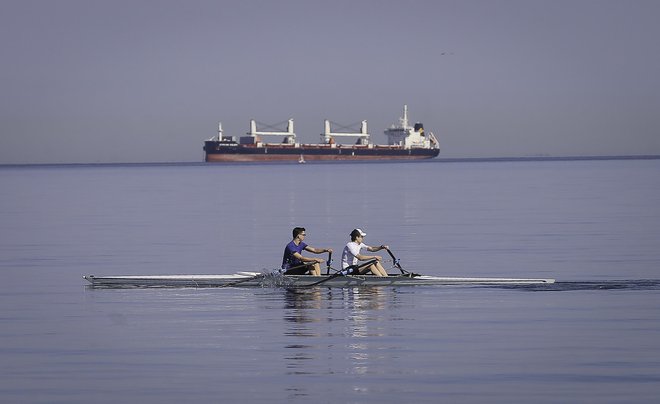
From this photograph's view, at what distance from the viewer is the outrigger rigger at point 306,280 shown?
26.5 metres

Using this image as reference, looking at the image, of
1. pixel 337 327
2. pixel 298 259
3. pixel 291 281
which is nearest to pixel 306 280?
pixel 291 281

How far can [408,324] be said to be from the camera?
21.5 m

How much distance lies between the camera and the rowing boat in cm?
2656

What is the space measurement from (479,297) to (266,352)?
796cm

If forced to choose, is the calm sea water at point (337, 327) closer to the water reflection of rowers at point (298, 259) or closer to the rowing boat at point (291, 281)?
the rowing boat at point (291, 281)

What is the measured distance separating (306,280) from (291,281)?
34 cm

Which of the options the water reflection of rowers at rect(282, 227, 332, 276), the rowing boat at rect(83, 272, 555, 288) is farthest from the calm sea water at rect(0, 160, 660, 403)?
the water reflection of rowers at rect(282, 227, 332, 276)

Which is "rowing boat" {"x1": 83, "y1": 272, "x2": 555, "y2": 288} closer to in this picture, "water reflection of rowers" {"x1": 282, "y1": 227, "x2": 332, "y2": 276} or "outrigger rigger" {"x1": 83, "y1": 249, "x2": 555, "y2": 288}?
"outrigger rigger" {"x1": 83, "y1": 249, "x2": 555, "y2": 288}

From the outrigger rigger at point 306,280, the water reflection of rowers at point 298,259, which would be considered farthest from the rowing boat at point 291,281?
the water reflection of rowers at point 298,259

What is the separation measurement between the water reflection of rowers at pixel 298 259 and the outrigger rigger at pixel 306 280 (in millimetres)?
223

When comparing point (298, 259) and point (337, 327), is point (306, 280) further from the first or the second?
point (337, 327)

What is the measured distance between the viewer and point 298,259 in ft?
87.2

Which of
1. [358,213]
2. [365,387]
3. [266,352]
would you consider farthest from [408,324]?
[358,213]

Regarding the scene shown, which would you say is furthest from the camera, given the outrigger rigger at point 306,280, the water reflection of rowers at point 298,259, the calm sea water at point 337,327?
the outrigger rigger at point 306,280
